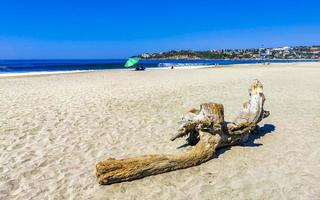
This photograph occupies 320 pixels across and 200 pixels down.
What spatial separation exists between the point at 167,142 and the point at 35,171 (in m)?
2.77

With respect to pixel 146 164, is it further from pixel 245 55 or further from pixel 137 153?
pixel 245 55

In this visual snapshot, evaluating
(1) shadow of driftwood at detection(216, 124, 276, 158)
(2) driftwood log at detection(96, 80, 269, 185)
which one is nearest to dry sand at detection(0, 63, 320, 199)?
(1) shadow of driftwood at detection(216, 124, 276, 158)

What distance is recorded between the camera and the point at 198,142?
6.02 m

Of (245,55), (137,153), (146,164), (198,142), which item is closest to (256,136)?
(198,142)

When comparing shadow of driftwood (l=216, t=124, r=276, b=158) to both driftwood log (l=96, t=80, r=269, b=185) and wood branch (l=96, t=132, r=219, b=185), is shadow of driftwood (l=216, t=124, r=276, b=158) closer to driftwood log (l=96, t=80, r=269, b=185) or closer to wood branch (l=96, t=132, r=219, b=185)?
driftwood log (l=96, t=80, r=269, b=185)

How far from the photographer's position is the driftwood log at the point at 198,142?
487 cm

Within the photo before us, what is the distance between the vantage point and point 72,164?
5.65 meters

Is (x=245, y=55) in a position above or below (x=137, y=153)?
below

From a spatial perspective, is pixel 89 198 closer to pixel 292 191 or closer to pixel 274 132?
pixel 292 191

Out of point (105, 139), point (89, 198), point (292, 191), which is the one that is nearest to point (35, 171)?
point (89, 198)

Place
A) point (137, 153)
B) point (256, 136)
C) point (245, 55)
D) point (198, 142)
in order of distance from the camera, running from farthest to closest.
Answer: point (245, 55), point (256, 136), point (137, 153), point (198, 142)

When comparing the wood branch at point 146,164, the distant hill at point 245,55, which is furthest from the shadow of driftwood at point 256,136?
the distant hill at point 245,55

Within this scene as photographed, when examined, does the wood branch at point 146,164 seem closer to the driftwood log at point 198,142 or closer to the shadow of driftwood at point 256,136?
the driftwood log at point 198,142

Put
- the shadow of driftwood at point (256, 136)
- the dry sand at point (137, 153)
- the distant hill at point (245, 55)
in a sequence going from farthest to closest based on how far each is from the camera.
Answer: the distant hill at point (245, 55) < the shadow of driftwood at point (256, 136) < the dry sand at point (137, 153)
